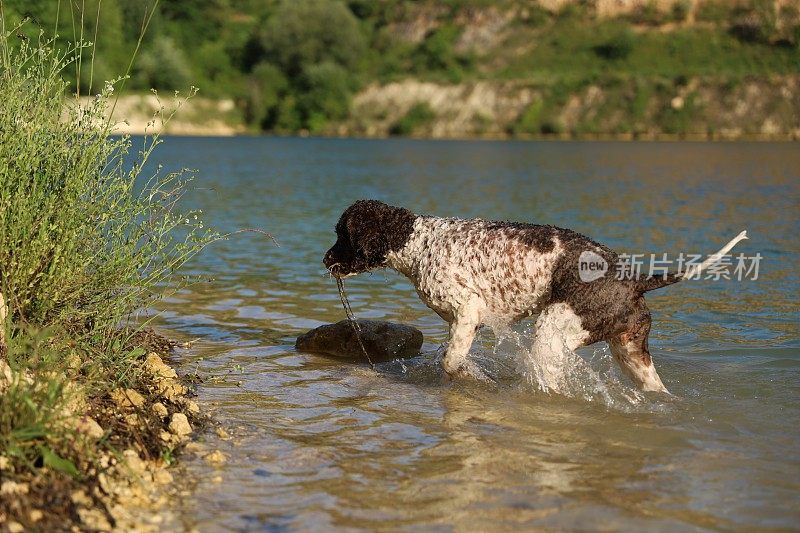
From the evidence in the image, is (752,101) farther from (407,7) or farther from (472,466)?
(472,466)

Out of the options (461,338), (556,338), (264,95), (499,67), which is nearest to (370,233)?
(461,338)

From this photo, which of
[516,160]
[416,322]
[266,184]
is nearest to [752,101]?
[516,160]

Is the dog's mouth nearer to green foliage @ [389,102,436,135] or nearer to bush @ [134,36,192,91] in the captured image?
green foliage @ [389,102,436,135]

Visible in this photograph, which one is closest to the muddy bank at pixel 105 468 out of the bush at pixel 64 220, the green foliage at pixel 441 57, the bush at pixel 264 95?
the bush at pixel 64 220

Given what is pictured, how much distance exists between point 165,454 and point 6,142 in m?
2.51

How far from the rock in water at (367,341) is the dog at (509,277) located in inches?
42.8

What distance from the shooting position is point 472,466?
6.23m

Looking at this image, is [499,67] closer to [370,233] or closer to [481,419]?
[370,233]

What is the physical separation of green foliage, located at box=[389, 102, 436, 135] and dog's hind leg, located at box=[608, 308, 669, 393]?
258 feet

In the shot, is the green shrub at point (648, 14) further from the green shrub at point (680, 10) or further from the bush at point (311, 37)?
the bush at point (311, 37)

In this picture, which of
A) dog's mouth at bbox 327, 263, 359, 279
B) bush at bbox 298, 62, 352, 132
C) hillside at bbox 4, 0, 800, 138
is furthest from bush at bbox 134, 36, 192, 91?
dog's mouth at bbox 327, 263, 359, 279

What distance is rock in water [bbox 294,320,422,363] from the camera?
9.62 metres

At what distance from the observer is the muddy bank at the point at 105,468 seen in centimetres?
485

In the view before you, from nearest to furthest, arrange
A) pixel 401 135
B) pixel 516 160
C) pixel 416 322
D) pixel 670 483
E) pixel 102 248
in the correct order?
pixel 670 483 < pixel 102 248 < pixel 416 322 < pixel 516 160 < pixel 401 135
